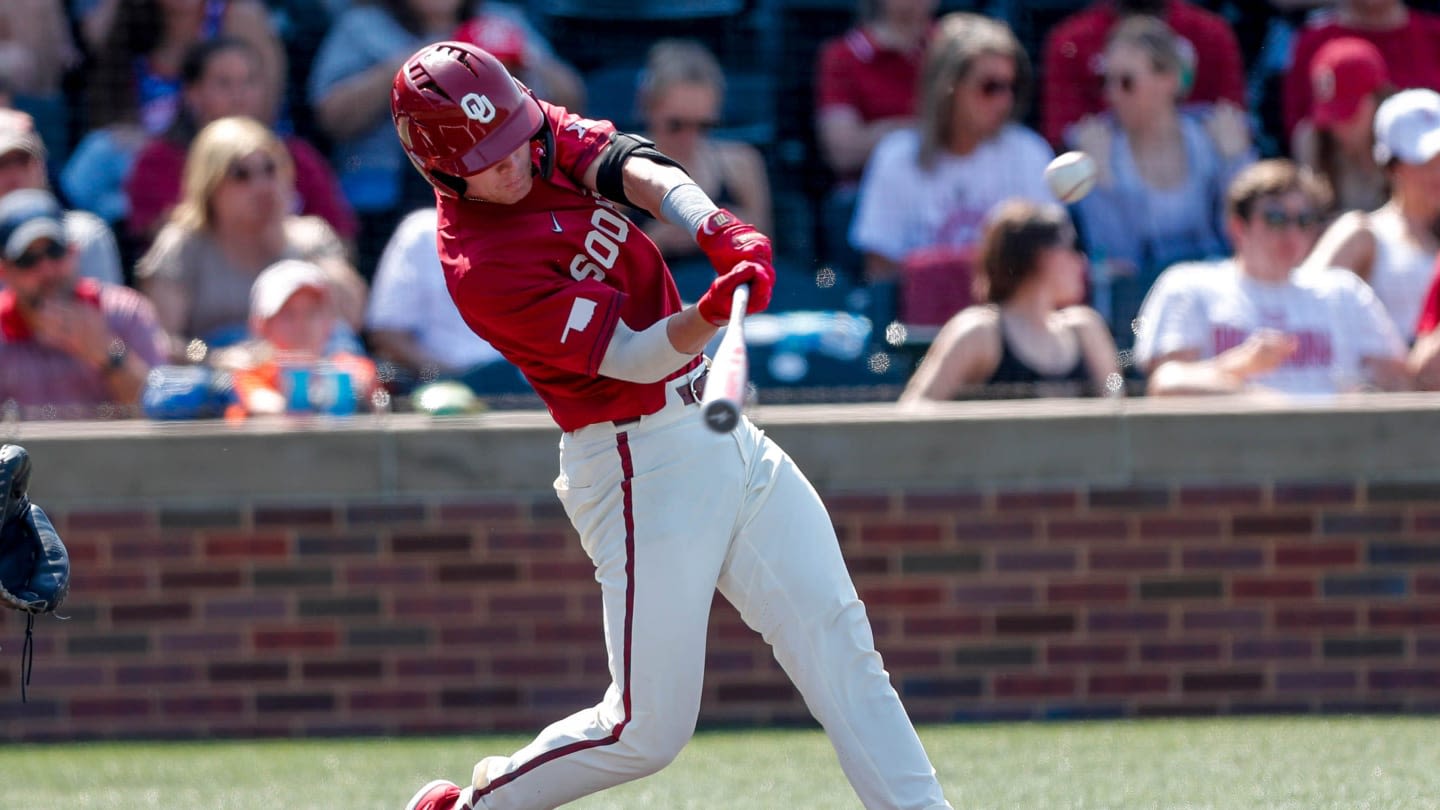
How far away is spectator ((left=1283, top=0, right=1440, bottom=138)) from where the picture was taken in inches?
275

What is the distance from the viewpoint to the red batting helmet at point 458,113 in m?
3.21

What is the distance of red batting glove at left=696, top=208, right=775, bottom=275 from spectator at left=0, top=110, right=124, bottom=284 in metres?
3.42

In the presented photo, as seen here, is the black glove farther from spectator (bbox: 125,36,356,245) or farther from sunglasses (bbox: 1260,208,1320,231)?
sunglasses (bbox: 1260,208,1320,231)

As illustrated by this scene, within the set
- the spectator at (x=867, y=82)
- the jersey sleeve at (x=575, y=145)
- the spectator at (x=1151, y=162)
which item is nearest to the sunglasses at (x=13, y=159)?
the spectator at (x=867, y=82)

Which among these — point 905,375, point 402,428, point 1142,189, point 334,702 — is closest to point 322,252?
point 402,428

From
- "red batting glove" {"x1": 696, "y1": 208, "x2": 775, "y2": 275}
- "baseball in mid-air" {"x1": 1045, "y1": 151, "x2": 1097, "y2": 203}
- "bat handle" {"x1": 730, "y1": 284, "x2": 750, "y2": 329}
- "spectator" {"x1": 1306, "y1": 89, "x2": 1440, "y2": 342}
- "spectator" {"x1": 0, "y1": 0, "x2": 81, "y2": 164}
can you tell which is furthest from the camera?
"spectator" {"x1": 0, "y1": 0, "x2": 81, "y2": 164}

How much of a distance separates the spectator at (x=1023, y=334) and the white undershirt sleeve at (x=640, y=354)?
2.49m

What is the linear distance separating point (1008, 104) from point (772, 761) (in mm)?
2678

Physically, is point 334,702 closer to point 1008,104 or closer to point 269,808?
point 269,808

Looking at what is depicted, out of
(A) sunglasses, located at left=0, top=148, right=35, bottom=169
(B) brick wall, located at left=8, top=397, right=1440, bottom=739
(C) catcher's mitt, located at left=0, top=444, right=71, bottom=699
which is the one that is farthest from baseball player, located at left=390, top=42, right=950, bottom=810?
(A) sunglasses, located at left=0, top=148, right=35, bottom=169

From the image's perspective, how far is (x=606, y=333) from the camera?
324 cm

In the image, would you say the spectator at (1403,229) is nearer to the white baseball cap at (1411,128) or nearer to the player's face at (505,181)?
the white baseball cap at (1411,128)

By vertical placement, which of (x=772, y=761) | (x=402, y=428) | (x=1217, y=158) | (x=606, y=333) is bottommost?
(x=772, y=761)

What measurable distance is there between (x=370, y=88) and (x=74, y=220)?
121 cm
